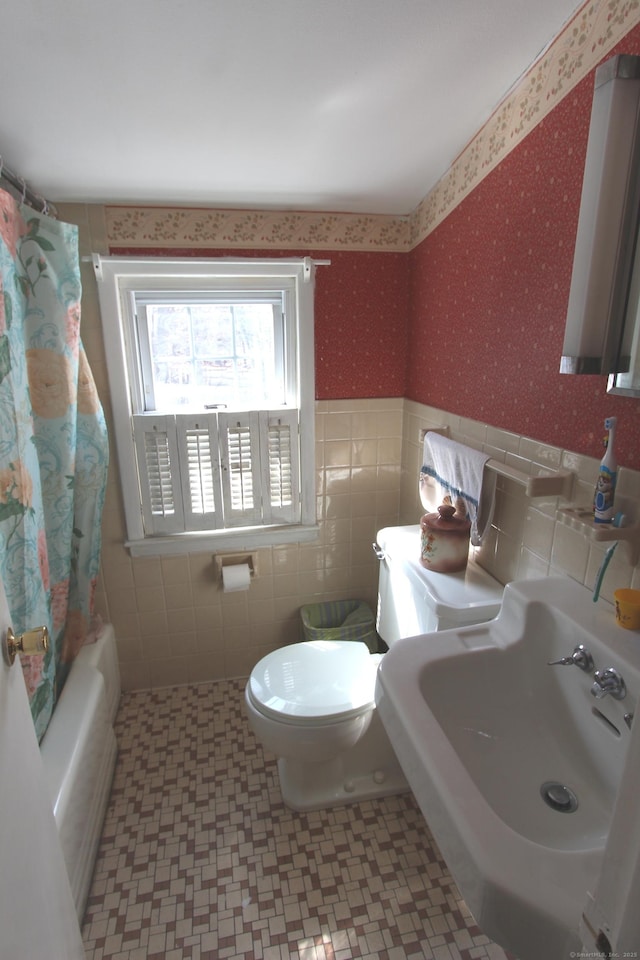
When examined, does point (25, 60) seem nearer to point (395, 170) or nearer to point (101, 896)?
point (395, 170)

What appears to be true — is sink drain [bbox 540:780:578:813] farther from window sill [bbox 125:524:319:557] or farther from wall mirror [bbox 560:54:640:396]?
window sill [bbox 125:524:319:557]

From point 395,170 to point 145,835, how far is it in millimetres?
2306

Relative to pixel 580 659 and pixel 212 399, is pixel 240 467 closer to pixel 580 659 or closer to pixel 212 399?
pixel 212 399

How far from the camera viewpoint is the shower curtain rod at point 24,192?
143 cm

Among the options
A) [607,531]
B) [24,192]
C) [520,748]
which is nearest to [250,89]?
[24,192]

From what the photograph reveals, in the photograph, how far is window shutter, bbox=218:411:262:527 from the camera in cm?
199

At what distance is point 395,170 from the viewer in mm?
1609

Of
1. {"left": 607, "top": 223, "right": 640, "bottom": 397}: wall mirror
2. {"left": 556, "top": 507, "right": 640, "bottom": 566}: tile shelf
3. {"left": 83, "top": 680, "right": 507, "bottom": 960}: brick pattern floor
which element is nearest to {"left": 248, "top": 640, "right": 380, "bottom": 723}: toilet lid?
{"left": 83, "top": 680, "right": 507, "bottom": 960}: brick pattern floor

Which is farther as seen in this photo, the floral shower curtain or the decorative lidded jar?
the decorative lidded jar

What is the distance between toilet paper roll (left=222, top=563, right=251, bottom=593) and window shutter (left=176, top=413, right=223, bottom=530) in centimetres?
19

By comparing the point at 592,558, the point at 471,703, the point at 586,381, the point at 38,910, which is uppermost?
the point at 586,381

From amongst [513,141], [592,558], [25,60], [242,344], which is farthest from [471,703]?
[25,60]

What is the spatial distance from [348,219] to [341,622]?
1.70 m

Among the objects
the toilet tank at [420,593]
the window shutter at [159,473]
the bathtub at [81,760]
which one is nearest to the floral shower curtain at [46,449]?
the bathtub at [81,760]
